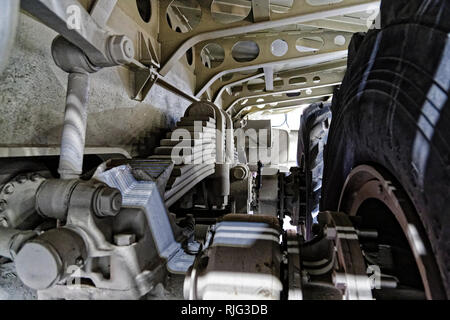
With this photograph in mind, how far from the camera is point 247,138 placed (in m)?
7.27

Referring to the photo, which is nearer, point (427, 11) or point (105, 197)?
point (427, 11)

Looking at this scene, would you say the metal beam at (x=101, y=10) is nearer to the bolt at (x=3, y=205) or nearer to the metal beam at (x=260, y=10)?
the bolt at (x=3, y=205)

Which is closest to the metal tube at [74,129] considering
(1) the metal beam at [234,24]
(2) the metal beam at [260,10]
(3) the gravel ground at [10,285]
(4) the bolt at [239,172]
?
(3) the gravel ground at [10,285]

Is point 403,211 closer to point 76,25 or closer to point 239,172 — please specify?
point 76,25

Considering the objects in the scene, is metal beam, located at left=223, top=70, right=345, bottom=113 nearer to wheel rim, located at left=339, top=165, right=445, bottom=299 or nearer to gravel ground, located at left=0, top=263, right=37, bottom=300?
gravel ground, located at left=0, top=263, right=37, bottom=300

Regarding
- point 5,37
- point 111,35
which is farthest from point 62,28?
point 5,37

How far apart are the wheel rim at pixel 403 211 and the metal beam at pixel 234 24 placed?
11.3 ft

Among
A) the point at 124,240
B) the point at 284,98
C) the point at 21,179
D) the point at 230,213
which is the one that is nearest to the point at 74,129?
the point at 21,179

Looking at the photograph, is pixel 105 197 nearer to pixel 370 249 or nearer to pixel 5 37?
pixel 5 37

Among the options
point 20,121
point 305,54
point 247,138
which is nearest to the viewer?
point 20,121

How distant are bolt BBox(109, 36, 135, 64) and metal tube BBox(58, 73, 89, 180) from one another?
0.80 feet

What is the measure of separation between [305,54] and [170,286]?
17.3ft

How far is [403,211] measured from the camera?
0.69 metres
